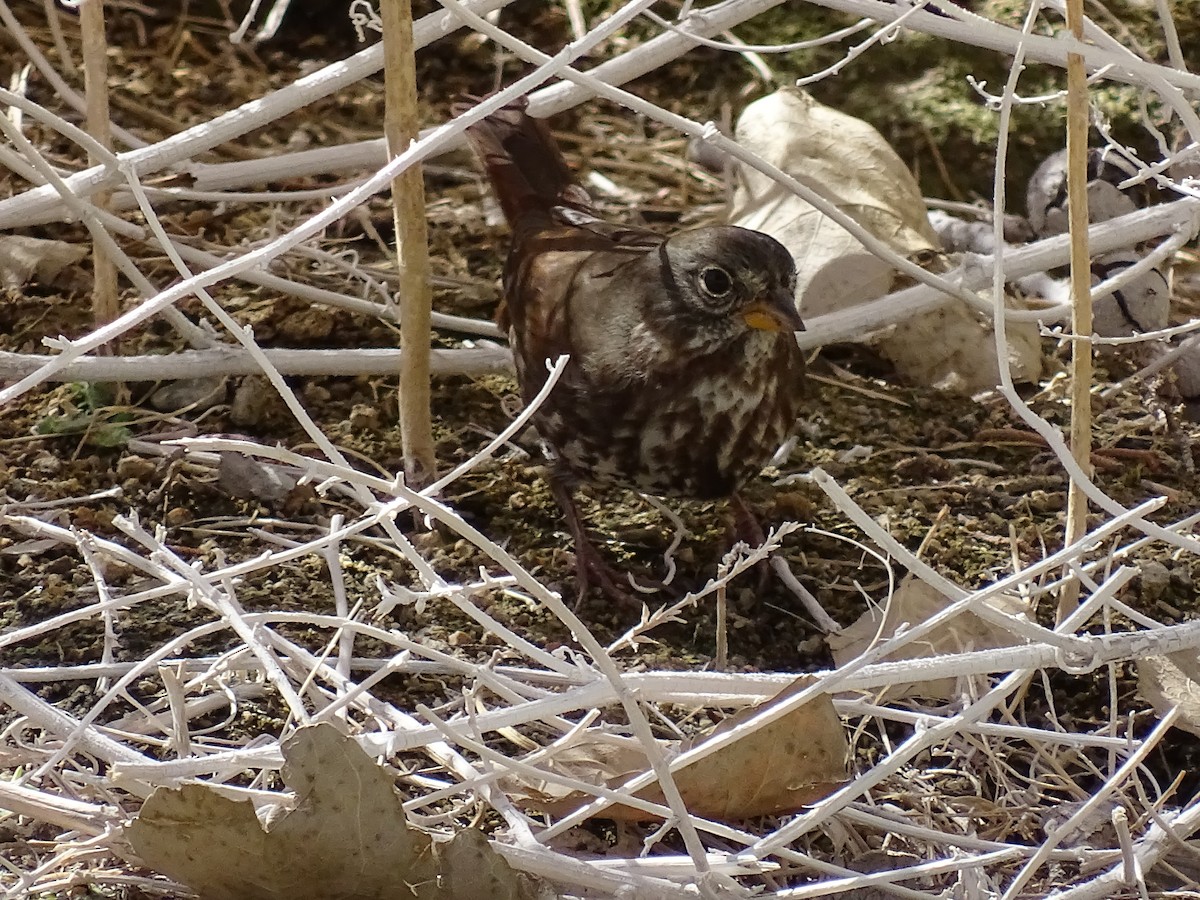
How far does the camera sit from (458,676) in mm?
2439

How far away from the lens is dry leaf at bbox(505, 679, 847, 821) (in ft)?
6.66

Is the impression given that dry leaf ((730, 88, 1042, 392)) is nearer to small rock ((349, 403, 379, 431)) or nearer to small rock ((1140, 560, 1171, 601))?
small rock ((1140, 560, 1171, 601))

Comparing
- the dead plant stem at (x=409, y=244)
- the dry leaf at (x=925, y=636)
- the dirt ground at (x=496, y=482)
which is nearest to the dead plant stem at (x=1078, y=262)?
the dry leaf at (x=925, y=636)

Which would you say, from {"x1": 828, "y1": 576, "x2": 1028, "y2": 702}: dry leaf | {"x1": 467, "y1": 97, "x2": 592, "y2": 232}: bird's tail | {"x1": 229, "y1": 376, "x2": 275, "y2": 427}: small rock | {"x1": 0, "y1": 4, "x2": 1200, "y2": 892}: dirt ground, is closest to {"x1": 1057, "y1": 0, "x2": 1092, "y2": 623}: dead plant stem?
{"x1": 828, "y1": 576, "x2": 1028, "y2": 702}: dry leaf

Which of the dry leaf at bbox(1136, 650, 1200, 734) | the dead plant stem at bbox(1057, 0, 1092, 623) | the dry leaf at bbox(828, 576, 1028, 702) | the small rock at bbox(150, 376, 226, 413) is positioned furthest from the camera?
the small rock at bbox(150, 376, 226, 413)

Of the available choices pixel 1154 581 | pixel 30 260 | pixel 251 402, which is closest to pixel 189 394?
pixel 251 402

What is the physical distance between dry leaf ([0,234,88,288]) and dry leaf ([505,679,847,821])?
6.54 feet

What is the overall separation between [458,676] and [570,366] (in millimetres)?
720

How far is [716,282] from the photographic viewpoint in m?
2.78

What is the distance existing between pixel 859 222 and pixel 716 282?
33.0 inches

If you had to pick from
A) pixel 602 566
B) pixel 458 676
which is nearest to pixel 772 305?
pixel 602 566

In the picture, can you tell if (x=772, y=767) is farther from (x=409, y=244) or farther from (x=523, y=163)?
(x=523, y=163)

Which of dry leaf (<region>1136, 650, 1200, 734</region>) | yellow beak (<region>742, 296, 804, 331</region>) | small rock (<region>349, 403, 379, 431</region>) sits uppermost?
yellow beak (<region>742, 296, 804, 331</region>)

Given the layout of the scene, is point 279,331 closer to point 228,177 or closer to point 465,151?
point 228,177
